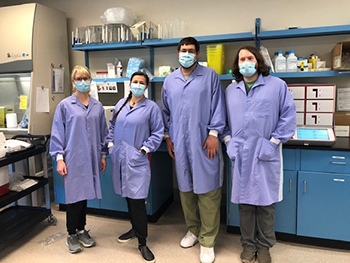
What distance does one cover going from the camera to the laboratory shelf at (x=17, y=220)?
2.44 metres

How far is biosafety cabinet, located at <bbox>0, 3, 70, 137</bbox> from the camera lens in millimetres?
3039

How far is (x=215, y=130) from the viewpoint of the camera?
2180 mm

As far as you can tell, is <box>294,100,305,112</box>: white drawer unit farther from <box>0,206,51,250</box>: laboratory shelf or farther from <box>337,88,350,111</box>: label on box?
<box>0,206,51,250</box>: laboratory shelf

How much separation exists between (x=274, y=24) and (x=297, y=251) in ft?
6.85

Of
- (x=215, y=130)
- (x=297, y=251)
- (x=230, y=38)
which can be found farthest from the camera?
(x=230, y=38)

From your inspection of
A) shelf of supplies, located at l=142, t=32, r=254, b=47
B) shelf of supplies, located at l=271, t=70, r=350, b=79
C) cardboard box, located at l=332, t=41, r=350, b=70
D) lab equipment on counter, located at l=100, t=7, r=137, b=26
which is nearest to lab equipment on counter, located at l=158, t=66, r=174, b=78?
shelf of supplies, located at l=142, t=32, r=254, b=47

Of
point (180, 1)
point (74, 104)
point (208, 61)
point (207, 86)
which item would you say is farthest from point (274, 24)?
point (74, 104)

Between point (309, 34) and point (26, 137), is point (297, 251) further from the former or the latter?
point (26, 137)

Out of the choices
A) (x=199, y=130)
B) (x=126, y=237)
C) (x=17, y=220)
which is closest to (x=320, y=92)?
(x=199, y=130)

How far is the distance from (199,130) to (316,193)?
108 cm

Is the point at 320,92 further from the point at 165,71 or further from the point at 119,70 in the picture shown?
the point at 119,70

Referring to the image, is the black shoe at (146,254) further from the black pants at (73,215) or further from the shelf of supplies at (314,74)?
the shelf of supplies at (314,74)

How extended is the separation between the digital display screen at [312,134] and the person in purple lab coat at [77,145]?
166cm

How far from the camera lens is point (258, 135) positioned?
2033 millimetres
